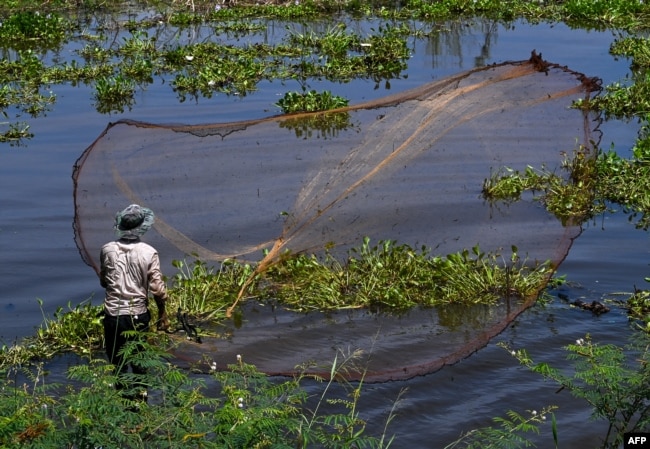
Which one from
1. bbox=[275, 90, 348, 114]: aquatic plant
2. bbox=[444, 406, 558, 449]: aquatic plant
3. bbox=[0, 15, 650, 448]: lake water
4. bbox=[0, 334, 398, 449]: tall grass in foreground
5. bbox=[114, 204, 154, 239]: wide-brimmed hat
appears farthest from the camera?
bbox=[275, 90, 348, 114]: aquatic plant

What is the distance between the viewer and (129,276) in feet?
21.7

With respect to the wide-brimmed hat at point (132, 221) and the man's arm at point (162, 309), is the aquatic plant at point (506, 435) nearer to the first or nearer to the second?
the man's arm at point (162, 309)

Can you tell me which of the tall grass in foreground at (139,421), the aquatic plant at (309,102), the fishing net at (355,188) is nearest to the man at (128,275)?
the fishing net at (355,188)

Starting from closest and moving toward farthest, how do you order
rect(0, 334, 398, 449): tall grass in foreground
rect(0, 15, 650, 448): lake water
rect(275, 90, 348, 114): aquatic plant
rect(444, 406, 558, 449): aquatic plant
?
rect(0, 334, 398, 449): tall grass in foreground, rect(444, 406, 558, 449): aquatic plant, rect(0, 15, 650, 448): lake water, rect(275, 90, 348, 114): aquatic plant

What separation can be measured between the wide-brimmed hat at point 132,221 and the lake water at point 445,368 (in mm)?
1862

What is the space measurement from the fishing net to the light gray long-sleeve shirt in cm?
126

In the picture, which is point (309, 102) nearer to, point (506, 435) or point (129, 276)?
Answer: point (129, 276)

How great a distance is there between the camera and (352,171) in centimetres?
888

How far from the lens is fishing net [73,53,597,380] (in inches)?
322

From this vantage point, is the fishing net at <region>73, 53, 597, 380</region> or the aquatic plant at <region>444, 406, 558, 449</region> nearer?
the aquatic plant at <region>444, 406, 558, 449</region>

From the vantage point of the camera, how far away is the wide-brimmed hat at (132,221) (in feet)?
21.6

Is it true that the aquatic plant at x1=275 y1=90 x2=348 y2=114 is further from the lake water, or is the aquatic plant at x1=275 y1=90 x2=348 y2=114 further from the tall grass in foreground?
the tall grass in foreground

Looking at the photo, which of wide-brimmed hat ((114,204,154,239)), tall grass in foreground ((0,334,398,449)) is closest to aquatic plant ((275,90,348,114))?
wide-brimmed hat ((114,204,154,239))

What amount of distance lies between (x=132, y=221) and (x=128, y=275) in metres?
0.33
